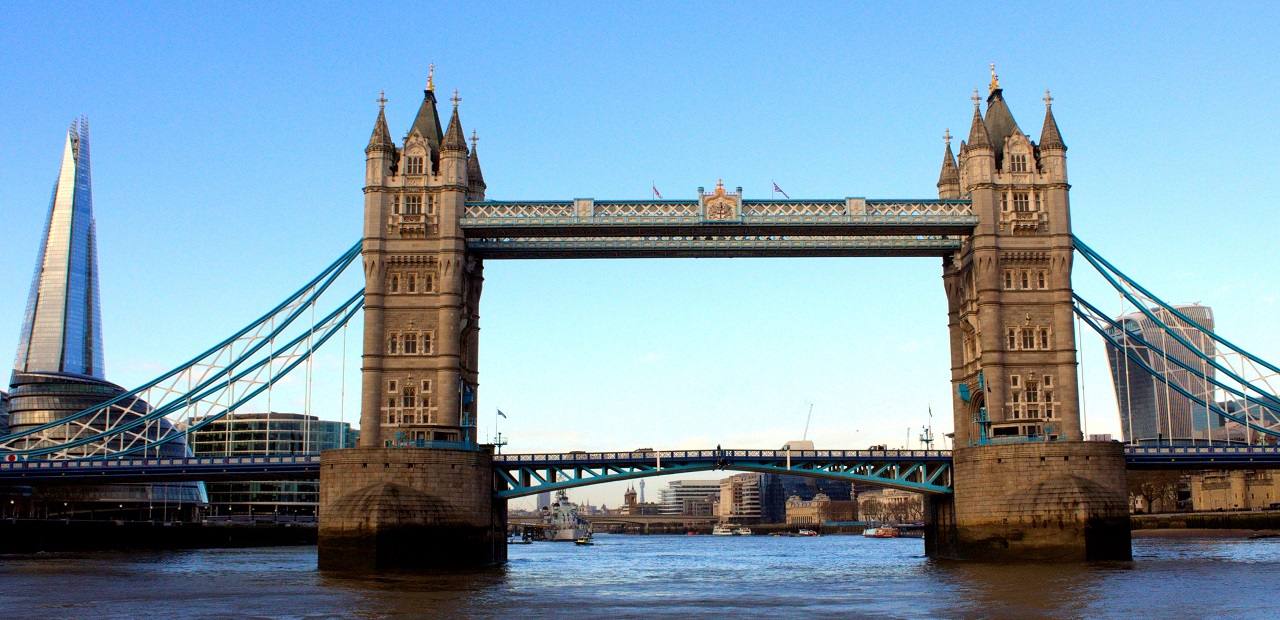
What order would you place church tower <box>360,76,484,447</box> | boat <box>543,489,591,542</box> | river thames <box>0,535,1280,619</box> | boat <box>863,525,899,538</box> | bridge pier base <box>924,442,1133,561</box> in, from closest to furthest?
river thames <box>0,535,1280,619</box> < bridge pier base <box>924,442,1133,561</box> < church tower <box>360,76,484,447</box> < boat <box>543,489,591,542</box> < boat <box>863,525,899,538</box>

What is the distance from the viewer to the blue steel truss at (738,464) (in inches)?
2862

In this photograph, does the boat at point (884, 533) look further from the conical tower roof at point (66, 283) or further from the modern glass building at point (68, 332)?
the conical tower roof at point (66, 283)

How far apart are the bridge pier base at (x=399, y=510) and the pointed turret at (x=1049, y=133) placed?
124 ft

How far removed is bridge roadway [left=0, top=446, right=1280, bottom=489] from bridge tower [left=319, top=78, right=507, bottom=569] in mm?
4638

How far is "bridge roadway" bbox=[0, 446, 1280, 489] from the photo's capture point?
7231 centimetres

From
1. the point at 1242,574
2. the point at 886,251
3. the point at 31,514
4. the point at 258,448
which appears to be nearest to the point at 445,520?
the point at 886,251

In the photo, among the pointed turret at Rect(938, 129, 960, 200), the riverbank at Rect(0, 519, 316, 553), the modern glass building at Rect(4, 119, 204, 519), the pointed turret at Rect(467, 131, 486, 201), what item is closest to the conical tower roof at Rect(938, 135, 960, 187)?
the pointed turret at Rect(938, 129, 960, 200)

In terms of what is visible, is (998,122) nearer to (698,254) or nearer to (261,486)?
(698,254)

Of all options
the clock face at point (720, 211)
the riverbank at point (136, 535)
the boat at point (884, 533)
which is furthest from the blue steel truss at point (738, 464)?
the boat at point (884, 533)

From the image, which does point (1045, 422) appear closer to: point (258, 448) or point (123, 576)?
point (123, 576)

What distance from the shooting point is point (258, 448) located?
18238 centimetres

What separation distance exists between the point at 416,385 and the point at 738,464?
64.0 ft

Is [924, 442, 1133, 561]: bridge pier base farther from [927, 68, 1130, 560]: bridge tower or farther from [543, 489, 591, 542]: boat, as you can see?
[543, 489, 591, 542]: boat

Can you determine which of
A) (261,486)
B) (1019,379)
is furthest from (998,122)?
(261,486)
